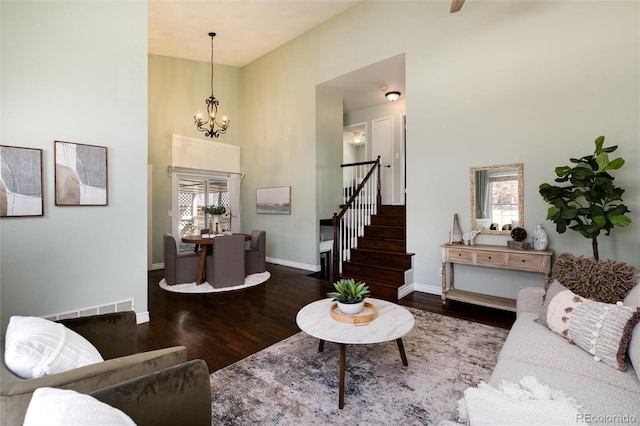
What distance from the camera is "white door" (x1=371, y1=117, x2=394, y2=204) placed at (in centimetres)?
678

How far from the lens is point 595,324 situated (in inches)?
64.8

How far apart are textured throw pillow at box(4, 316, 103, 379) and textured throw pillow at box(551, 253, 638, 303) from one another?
287cm

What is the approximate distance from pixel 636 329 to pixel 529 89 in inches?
118

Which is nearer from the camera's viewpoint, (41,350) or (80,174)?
(41,350)

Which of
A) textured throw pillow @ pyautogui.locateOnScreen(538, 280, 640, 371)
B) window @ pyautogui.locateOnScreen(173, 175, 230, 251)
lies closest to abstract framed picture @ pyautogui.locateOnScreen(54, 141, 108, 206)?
window @ pyautogui.locateOnScreen(173, 175, 230, 251)

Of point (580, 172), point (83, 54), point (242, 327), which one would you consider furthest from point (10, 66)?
point (580, 172)

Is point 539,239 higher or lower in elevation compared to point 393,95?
lower

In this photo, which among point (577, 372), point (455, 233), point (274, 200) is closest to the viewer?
point (577, 372)

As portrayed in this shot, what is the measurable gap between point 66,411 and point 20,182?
Answer: 273 centimetres

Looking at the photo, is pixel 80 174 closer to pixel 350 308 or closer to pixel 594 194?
pixel 350 308

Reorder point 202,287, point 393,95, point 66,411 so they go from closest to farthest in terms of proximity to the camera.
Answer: point 66,411
point 202,287
point 393,95

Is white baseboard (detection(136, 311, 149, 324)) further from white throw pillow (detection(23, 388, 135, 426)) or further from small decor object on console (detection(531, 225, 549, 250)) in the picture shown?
small decor object on console (detection(531, 225, 549, 250))

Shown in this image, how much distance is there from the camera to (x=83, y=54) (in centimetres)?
281

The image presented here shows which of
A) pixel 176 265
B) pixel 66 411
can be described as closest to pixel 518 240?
pixel 66 411
